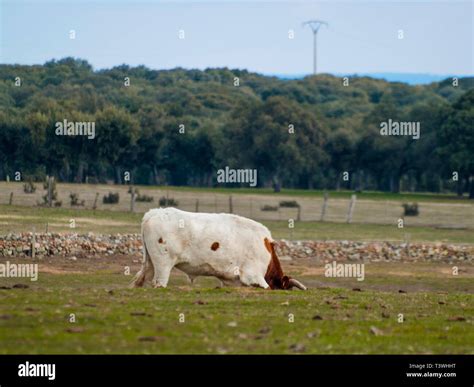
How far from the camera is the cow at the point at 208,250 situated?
27.4m

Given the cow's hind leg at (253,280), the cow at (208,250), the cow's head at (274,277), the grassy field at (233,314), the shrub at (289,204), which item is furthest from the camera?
the shrub at (289,204)

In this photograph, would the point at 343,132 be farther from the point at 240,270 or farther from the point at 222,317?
the point at 222,317

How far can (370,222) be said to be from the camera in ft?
218

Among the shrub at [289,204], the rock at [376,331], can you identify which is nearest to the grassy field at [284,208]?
the shrub at [289,204]

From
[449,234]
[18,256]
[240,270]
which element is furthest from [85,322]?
[449,234]

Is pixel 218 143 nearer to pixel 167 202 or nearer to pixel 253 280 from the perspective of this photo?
pixel 167 202

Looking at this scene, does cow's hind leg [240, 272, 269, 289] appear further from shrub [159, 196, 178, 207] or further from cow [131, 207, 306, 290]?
shrub [159, 196, 178, 207]

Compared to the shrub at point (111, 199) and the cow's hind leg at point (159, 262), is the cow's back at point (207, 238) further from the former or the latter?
the shrub at point (111, 199)

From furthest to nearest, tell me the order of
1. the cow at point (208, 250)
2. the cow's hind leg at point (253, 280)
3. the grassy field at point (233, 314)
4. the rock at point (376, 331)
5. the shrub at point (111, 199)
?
the shrub at point (111, 199) → the cow's hind leg at point (253, 280) → the cow at point (208, 250) → the rock at point (376, 331) → the grassy field at point (233, 314)

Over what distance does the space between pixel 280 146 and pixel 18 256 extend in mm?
73116

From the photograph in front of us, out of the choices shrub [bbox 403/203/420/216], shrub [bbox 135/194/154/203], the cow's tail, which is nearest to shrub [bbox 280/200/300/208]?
shrub [bbox 403/203/420/216]

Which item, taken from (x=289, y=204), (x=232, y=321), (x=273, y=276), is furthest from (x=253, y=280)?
(x=289, y=204)

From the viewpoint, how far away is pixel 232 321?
1956cm

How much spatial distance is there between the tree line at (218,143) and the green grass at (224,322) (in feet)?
208
